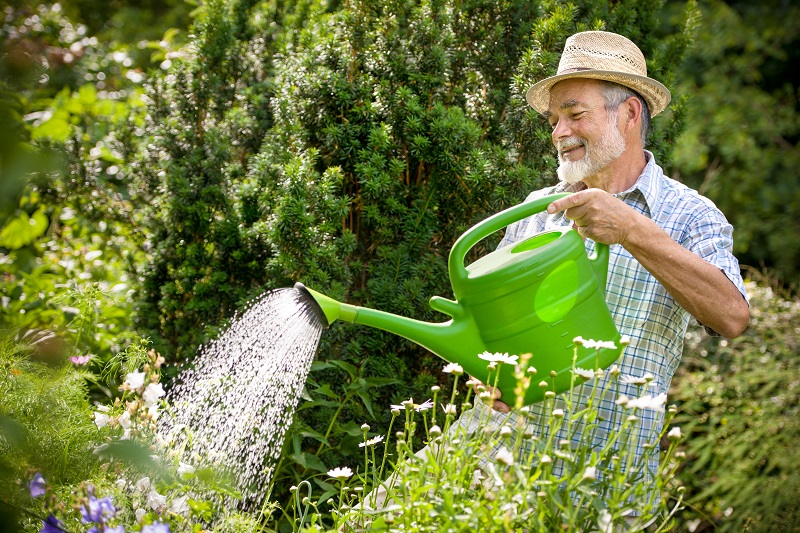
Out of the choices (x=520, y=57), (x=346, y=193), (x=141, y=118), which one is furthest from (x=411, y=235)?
(x=141, y=118)

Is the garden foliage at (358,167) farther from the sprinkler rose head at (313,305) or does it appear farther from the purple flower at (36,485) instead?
the purple flower at (36,485)

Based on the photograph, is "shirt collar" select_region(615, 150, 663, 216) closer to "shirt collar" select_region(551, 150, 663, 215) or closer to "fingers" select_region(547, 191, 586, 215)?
"shirt collar" select_region(551, 150, 663, 215)

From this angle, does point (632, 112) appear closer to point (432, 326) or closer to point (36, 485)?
point (432, 326)

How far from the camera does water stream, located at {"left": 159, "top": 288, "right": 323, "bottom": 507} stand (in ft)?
6.75

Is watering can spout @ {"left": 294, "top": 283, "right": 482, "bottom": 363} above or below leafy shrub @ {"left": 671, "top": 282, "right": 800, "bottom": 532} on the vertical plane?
above

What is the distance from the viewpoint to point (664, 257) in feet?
6.16

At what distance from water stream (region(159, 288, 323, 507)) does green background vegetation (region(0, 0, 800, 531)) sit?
12cm

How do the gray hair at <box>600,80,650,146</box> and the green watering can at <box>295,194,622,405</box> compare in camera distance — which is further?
the gray hair at <box>600,80,650,146</box>

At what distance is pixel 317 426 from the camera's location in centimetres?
260

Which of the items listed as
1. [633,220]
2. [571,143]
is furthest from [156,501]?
[571,143]

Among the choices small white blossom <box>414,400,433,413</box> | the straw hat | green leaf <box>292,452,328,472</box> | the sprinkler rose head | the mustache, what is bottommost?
green leaf <box>292,452,328,472</box>

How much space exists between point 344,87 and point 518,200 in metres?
0.63

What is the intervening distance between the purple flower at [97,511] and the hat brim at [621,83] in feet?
4.91

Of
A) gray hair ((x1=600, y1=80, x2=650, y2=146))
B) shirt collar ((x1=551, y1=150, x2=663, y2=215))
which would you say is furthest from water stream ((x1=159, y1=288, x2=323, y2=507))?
gray hair ((x1=600, y1=80, x2=650, y2=146))
